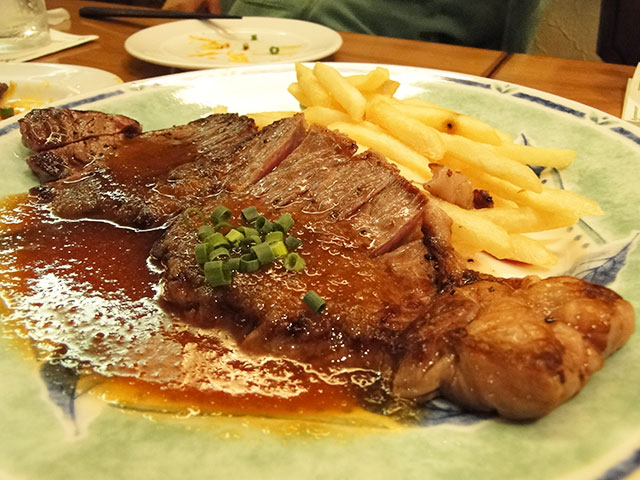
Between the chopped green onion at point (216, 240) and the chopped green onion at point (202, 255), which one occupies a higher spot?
the chopped green onion at point (216, 240)

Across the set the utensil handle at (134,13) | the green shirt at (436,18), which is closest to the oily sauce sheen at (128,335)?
the utensil handle at (134,13)

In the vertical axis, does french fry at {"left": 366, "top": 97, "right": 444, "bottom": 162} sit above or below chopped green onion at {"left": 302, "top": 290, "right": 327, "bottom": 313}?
above

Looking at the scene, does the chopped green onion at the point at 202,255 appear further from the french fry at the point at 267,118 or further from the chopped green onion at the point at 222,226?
the french fry at the point at 267,118

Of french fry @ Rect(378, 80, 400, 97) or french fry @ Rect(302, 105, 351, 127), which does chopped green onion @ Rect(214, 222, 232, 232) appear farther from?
french fry @ Rect(378, 80, 400, 97)

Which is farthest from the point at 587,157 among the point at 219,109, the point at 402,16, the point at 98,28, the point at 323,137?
the point at 98,28

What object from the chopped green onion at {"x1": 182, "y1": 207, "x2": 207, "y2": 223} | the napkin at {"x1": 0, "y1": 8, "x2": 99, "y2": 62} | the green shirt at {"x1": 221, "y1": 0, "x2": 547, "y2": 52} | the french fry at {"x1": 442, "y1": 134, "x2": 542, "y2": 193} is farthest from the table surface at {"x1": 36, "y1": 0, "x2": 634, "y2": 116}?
the chopped green onion at {"x1": 182, "y1": 207, "x2": 207, "y2": 223}

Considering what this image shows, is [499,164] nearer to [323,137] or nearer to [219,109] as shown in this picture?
[323,137]

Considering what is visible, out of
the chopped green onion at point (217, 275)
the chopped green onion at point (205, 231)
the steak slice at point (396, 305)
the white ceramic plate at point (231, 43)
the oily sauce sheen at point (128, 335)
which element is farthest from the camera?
the white ceramic plate at point (231, 43)
